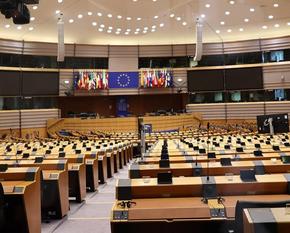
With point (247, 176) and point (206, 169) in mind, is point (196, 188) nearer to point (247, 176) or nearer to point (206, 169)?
point (247, 176)

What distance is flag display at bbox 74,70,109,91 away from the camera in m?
28.8

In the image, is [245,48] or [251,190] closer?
[251,190]

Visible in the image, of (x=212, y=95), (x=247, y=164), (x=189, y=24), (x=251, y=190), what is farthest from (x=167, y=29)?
(x=251, y=190)

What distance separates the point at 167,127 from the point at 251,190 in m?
23.1

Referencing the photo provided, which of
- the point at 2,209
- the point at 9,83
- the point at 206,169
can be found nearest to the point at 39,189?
the point at 2,209

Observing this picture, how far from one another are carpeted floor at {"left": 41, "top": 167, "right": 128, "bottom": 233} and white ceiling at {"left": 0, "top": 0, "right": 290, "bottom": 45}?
14.7 metres

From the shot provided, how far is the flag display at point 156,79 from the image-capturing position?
29766 mm

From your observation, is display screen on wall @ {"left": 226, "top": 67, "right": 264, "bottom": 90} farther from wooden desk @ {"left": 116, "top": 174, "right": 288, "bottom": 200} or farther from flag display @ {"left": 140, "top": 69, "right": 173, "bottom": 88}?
wooden desk @ {"left": 116, "top": 174, "right": 288, "bottom": 200}

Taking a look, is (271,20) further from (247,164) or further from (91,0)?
(247,164)

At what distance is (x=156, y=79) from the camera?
2983 centimetres

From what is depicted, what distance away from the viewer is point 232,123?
29.7 meters

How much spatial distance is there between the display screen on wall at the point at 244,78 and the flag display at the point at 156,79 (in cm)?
505

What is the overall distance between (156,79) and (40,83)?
31.1 ft

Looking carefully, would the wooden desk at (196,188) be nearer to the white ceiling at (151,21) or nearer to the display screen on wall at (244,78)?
the white ceiling at (151,21)
